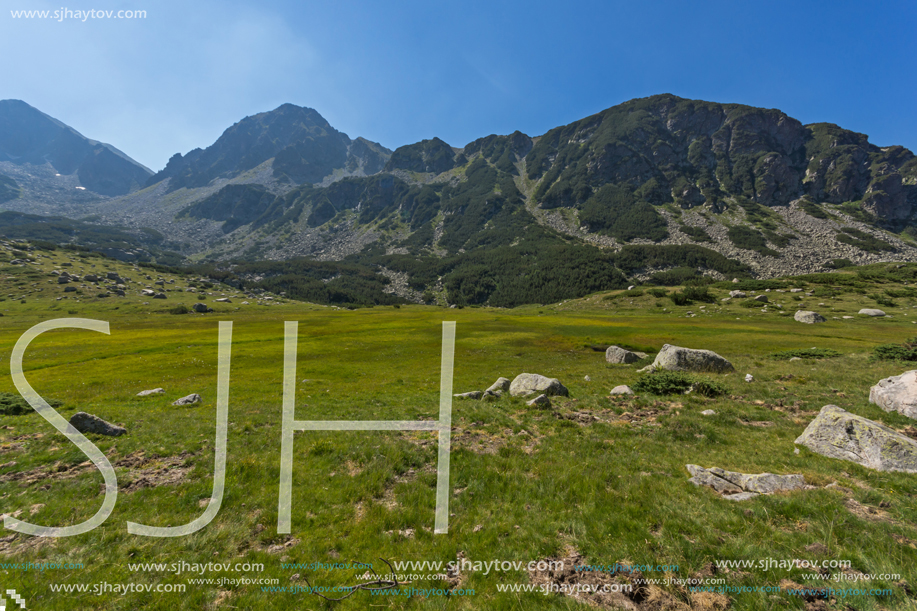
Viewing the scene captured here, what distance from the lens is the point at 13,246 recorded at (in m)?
163

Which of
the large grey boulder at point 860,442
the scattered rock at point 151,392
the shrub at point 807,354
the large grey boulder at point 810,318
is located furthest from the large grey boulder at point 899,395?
the large grey boulder at point 810,318

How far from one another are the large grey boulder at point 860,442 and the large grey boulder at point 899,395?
5629 mm

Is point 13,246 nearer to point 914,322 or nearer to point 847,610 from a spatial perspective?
point 847,610

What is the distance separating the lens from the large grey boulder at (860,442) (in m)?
9.45

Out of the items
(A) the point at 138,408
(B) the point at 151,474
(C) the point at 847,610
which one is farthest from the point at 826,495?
(A) the point at 138,408

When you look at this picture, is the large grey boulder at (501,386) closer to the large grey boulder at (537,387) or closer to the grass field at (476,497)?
the large grey boulder at (537,387)

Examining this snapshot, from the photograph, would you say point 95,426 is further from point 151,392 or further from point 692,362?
point 692,362

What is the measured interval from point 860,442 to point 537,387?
13430mm

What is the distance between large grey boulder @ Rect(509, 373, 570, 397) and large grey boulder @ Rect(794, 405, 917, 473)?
11.0 m

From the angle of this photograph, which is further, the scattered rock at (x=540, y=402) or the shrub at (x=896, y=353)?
the shrub at (x=896, y=353)

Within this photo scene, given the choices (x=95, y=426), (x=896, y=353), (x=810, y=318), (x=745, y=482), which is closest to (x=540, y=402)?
(x=745, y=482)

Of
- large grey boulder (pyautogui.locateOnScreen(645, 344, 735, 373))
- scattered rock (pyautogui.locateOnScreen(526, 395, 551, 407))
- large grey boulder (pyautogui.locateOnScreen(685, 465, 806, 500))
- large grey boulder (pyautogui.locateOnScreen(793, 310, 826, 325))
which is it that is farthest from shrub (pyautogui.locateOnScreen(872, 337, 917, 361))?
large grey boulder (pyautogui.locateOnScreen(793, 310, 826, 325))

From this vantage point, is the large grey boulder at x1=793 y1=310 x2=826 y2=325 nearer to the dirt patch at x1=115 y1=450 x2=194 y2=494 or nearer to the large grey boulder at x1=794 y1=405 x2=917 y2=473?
the large grey boulder at x1=794 y1=405 x2=917 y2=473

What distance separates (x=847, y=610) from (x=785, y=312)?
3938 inches
